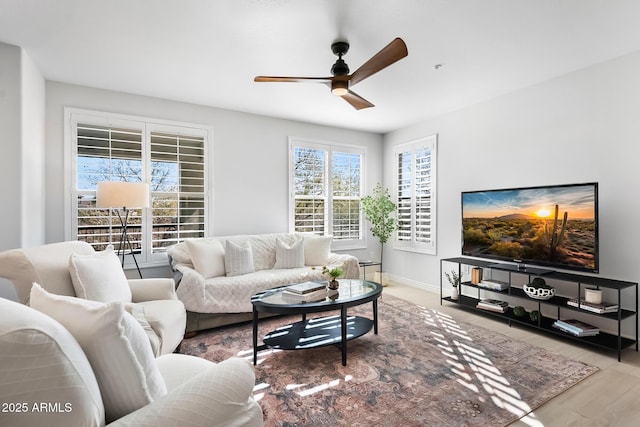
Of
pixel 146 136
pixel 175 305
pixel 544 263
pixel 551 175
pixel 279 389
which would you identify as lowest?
pixel 279 389

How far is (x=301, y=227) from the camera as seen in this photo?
5.24 m

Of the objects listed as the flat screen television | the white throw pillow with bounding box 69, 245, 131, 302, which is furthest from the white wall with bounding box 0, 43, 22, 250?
the flat screen television

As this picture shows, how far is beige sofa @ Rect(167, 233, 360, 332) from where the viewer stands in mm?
3290

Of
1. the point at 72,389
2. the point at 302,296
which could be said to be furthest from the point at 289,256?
the point at 72,389

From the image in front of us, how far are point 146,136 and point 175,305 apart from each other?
2.44m

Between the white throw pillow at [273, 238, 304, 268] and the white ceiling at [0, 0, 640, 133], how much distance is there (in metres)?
1.94

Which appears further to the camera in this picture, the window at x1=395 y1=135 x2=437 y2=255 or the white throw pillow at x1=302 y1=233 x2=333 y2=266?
the window at x1=395 y1=135 x2=437 y2=255

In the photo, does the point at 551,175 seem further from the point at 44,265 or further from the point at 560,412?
the point at 44,265

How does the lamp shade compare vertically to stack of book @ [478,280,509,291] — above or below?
above

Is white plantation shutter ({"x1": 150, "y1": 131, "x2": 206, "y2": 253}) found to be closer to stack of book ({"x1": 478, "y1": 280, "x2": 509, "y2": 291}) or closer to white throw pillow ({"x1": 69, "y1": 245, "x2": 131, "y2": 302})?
white throw pillow ({"x1": 69, "y1": 245, "x2": 131, "y2": 302})

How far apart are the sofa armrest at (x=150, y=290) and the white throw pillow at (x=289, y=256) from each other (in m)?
1.69

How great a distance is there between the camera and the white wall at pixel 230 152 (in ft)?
11.7

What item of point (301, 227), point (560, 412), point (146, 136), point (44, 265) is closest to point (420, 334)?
point (560, 412)

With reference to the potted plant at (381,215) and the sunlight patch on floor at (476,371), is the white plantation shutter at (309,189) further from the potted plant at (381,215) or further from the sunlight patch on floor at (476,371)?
the sunlight patch on floor at (476,371)
